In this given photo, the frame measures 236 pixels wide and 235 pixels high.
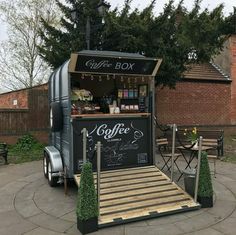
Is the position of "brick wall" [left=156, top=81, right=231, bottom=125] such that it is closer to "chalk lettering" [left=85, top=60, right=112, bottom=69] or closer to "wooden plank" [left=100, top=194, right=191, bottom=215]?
"chalk lettering" [left=85, top=60, right=112, bottom=69]

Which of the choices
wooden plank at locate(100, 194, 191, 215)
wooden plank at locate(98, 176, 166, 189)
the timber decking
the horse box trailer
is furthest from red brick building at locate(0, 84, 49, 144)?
wooden plank at locate(100, 194, 191, 215)

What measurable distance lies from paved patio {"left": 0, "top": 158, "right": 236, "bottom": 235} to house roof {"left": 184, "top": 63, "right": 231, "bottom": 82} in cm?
957

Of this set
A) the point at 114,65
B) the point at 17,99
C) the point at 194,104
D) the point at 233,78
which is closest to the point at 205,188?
the point at 114,65

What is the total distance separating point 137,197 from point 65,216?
4.66 feet

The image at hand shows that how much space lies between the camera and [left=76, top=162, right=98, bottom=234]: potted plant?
4.76 meters

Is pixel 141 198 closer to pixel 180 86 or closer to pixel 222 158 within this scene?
pixel 222 158

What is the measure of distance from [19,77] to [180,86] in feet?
45.6

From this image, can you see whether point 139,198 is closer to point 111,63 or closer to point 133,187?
point 133,187

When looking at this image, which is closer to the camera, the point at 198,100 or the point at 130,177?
the point at 130,177

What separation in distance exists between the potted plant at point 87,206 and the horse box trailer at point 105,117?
1.85 m

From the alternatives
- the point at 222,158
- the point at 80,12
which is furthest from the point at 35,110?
the point at 222,158

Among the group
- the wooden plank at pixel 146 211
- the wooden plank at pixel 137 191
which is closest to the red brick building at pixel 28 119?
the wooden plank at pixel 137 191

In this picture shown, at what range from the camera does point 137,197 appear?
5.89m

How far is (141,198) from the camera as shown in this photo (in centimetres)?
586
